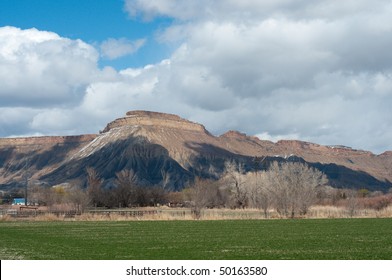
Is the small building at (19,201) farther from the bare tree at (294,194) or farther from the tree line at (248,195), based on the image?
the bare tree at (294,194)

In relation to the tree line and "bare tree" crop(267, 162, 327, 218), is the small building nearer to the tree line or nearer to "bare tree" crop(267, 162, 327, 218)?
the tree line

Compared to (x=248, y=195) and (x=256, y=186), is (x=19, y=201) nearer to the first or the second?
(x=248, y=195)

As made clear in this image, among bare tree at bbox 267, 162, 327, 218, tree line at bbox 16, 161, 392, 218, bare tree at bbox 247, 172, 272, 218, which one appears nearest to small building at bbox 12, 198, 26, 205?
tree line at bbox 16, 161, 392, 218

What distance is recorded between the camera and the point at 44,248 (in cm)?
2978

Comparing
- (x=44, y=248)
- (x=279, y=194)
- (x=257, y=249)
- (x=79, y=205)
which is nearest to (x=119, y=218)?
(x=279, y=194)

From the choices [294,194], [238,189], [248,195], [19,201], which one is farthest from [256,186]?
[19,201]

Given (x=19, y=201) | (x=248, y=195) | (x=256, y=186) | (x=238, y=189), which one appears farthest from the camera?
(x=19, y=201)

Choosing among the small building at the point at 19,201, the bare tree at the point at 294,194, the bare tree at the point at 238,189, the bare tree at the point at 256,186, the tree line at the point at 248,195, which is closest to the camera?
the bare tree at the point at 294,194

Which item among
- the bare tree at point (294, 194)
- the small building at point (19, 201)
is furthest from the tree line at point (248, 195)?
the small building at point (19, 201)

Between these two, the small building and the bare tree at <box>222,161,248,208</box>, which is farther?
the small building

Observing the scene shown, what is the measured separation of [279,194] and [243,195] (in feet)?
127

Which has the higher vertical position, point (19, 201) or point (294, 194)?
point (19, 201)

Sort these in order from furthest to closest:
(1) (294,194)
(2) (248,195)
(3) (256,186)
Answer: (2) (248,195), (3) (256,186), (1) (294,194)

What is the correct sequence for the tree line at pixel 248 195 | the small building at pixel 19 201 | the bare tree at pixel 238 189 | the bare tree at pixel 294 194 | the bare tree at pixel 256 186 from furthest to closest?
1. the small building at pixel 19 201
2. the bare tree at pixel 238 189
3. the bare tree at pixel 256 186
4. the tree line at pixel 248 195
5. the bare tree at pixel 294 194
